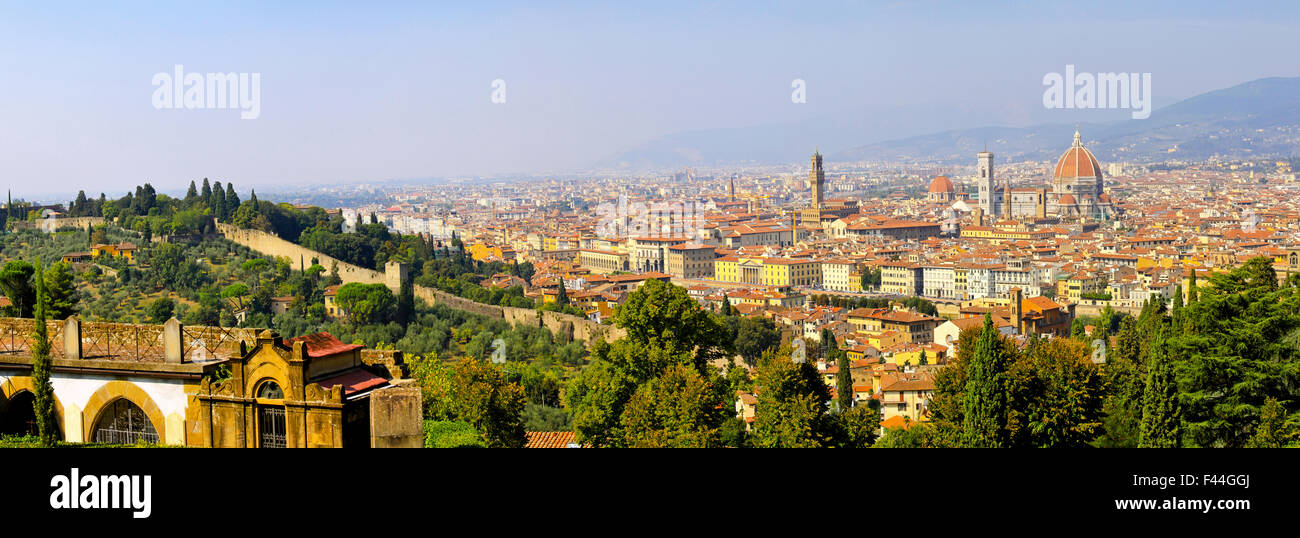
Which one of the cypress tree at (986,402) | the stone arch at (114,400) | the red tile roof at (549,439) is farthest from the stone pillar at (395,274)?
the stone arch at (114,400)

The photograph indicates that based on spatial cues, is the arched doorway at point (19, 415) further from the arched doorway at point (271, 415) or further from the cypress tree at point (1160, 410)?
the cypress tree at point (1160, 410)

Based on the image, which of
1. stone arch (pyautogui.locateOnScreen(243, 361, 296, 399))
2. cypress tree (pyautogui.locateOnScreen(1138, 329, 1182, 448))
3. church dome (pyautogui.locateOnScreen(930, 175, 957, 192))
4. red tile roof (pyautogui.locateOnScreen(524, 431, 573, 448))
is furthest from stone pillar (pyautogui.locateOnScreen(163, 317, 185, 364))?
church dome (pyautogui.locateOnScreen(930, 175, 957, 192))

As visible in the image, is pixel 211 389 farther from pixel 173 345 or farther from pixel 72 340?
pixel 72 340

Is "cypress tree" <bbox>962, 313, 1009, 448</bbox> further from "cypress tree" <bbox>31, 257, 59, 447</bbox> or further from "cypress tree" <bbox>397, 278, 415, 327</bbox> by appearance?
"cypress tree" <bbox>397, 278, 415, 327</bbox>

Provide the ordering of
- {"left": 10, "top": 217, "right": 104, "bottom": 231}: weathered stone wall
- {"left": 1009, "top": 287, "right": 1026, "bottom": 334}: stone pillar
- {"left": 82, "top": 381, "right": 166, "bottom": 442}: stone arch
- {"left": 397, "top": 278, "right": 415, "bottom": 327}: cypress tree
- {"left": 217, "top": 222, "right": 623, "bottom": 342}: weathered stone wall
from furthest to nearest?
{"left": 1009, "top": 287, "right": 1026, "bottom": 334}: stone pillar, {"left": 10, "top": 217, "right": 104, "bottom": 231}: weathered stone wall, {"left": 217, "top": 222, "right": 623, "bottom": 342}: weathered stone wall, {"left": 397, "top": 278, "right": 415, "bottom": 327}: cypress tree, {"left": 82, "top": 381, "right": 166, "bottom": 442}: stone arch

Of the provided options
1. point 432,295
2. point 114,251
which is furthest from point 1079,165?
point 114,251
